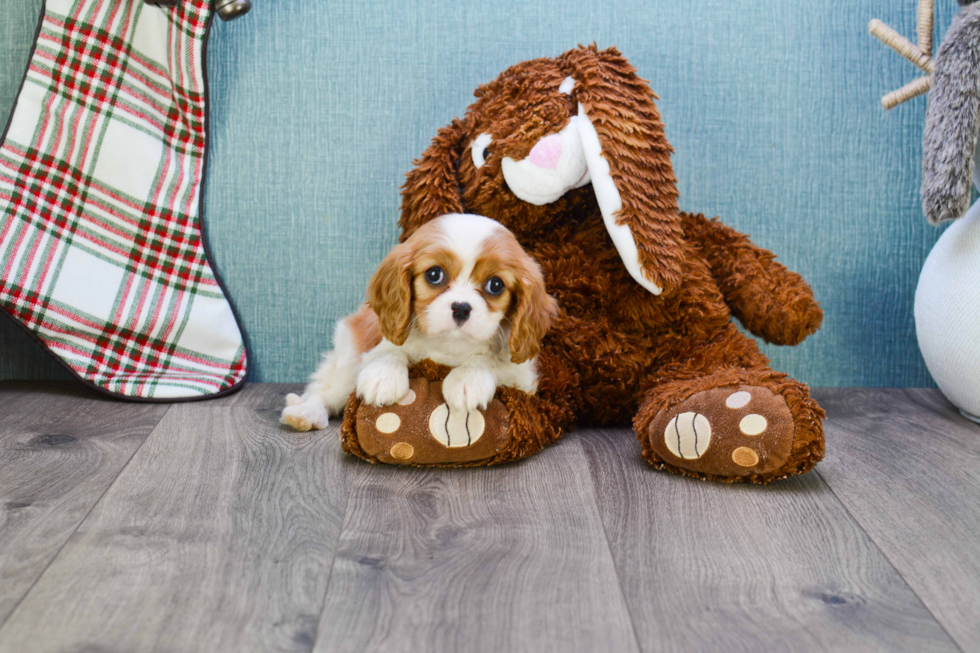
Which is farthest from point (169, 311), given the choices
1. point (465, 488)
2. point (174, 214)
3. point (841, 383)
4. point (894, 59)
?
point (894, 59)

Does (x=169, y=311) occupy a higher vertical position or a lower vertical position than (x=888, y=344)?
higher

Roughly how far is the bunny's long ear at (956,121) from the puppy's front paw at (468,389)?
0.82 m

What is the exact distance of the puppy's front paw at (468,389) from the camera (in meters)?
1.26

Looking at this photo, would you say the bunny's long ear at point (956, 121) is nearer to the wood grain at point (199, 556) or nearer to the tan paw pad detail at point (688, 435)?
the tan paw pad detail at point (688, 435)

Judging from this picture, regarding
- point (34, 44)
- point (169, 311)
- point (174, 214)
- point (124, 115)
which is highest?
point (34, 44)

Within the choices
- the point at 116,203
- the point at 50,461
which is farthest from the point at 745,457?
the point at 116,203

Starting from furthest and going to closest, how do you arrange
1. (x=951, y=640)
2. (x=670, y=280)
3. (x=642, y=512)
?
(x=670, y=280)
(x=642, y=512)
(x=951, y=640)

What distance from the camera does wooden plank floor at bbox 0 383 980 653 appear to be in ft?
2.80

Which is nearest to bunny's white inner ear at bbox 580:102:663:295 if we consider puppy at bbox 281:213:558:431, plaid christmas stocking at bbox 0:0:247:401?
puppy at bbox 281:213:558:431

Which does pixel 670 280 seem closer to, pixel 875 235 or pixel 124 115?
pixel 875 235

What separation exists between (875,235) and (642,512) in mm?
990

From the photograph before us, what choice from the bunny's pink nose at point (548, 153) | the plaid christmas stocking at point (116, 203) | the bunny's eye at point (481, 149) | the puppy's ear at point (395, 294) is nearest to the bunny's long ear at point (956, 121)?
the bunny's pink nose at point (548, 153)

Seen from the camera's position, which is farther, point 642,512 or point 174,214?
point 174,214

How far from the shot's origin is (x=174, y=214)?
1698 millimetres
